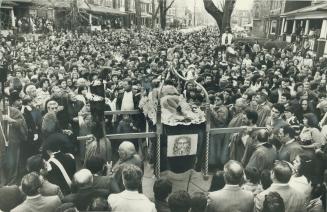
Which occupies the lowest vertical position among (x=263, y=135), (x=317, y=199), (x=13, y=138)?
(x=317, y=199)

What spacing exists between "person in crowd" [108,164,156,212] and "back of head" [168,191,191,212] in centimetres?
22

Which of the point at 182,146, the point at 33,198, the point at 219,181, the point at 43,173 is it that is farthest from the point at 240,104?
the point at 33,198

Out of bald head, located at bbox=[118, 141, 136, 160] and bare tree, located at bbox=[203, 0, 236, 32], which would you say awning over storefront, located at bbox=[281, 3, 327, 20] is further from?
bald head, located at bbox=[118, 141, 136, 160]

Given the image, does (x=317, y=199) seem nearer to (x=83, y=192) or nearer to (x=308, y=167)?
(x=308, y=167)

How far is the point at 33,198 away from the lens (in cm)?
274

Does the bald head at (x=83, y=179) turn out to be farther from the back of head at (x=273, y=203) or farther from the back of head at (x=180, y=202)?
the back of head at (x=273, y=203)

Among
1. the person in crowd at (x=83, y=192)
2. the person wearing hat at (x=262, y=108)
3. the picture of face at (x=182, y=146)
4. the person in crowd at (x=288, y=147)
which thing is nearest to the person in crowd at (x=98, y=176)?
the person in crowd at (x=83, y=192)

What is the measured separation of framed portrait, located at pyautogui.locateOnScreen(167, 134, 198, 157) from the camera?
172 inches

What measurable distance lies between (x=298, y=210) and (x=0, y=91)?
516 cm

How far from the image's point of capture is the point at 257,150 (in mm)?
4012

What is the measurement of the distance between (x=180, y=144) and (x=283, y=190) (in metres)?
1.71

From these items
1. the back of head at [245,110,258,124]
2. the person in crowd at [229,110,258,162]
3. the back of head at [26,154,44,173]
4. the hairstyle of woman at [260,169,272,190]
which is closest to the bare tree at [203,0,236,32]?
the person in crowd at [229,110,258,162]

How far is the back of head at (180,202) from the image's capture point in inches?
103

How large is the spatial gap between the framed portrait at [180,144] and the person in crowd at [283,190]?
1595 millimetres
